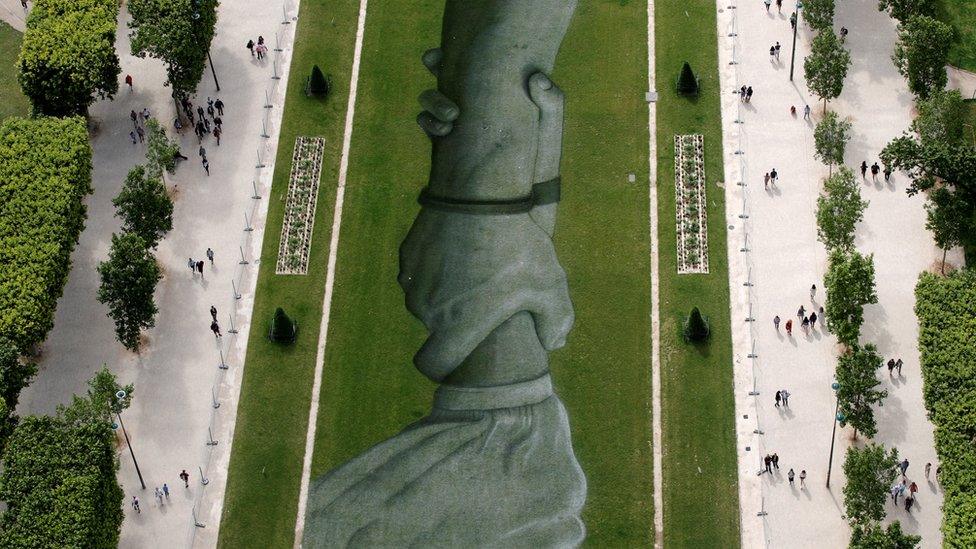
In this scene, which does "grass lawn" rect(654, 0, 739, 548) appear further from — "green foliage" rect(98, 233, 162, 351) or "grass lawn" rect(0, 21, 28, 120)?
"grass lawn" rect(0, 21, 28, 120)

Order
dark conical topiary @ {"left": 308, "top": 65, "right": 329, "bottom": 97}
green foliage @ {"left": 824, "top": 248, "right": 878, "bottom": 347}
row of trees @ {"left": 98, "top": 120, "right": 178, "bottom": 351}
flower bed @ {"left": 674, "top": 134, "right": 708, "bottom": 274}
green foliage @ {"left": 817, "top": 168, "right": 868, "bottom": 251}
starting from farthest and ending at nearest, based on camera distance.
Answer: dark conical topiary @ {"left": 308, "top": 65, "right": 329, "bottom": 97} → flower bed @ {"left": 674, "top": 134, "right": 708, "bottom": 274} → green foliage @ {"left": 817, "top": 168, "right": 868, "bottom": 251} → row of trees @ {"left": 98, "top": 120, "right": 178, "bottom": 351} → green foliage @ {"left": 824, "top": 248, "right": 878, "bottom": 347}

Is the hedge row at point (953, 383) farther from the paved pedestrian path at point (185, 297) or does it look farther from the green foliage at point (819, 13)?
the paved pedestrian path at point (185, 297)

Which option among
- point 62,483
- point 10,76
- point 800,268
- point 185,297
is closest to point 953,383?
point 800,268

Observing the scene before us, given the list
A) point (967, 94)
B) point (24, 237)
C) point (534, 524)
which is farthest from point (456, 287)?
point (967, 94)

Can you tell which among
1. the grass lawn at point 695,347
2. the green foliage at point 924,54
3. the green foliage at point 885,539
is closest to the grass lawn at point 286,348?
the grass lawn at point 695,347

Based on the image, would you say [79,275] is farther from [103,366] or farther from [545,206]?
[545,206]

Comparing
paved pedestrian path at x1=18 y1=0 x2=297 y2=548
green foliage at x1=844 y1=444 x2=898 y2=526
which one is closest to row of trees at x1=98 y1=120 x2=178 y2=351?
paved pedestrian path at x1=18 y1=0 x2=297 y2=548
